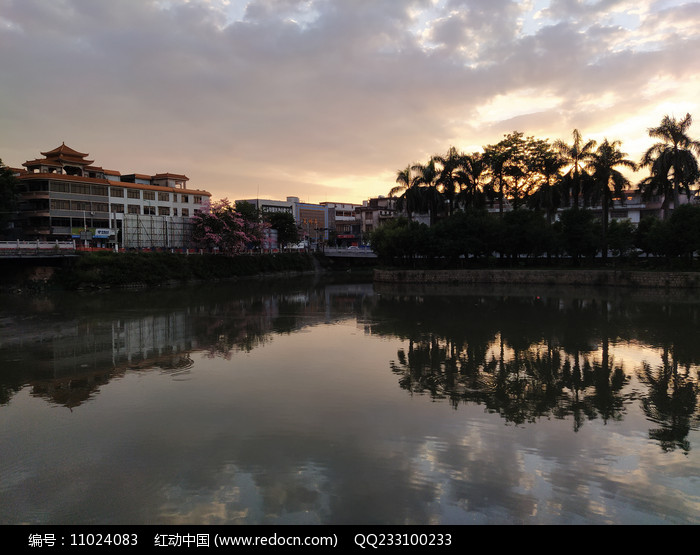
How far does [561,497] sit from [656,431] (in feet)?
14.0

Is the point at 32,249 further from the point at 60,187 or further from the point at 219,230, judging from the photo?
the point at 219,230

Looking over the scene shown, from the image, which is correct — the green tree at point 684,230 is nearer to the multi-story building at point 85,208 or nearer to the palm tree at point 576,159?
the palm tree at point 576,159

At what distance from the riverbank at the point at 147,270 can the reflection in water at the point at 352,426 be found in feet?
92.8

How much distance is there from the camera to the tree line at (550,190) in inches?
1906

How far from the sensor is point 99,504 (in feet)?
25.8

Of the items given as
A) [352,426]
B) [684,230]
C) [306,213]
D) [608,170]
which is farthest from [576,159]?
[306,213]

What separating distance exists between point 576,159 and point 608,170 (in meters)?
3.85

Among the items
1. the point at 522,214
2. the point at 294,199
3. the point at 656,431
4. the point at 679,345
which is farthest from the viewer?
the point at 294,199

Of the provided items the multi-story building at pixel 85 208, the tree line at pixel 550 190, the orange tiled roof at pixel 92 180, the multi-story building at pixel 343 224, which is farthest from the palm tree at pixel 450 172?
the multi-story building at pixel 343 224

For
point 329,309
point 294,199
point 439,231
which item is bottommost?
point 329,309

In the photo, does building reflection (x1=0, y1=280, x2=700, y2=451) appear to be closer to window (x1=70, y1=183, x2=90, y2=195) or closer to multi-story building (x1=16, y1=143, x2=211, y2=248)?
multi-story building (x1=16, y1=143, x2=211, y2=248)

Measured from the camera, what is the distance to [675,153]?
4812cm

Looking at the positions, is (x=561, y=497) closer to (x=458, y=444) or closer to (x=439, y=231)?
(x=458, y=444)

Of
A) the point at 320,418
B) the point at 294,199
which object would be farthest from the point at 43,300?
the point at 294,199
